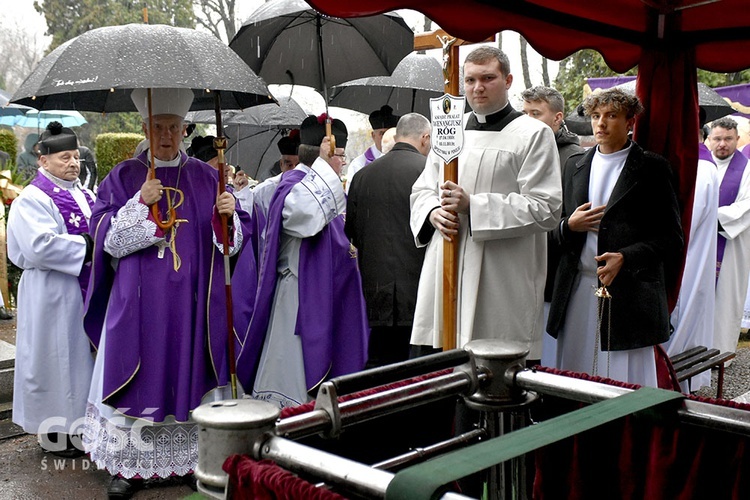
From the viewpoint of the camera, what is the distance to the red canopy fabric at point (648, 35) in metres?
2.82

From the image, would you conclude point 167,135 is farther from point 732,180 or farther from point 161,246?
point 732,180

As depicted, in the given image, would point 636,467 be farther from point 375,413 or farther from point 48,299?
point 48,299

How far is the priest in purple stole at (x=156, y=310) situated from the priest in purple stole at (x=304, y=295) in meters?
0.67

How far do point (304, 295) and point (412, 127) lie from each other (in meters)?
1.27

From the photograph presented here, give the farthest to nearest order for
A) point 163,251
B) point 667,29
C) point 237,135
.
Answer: point 237,135
point 163,251
point 667,29

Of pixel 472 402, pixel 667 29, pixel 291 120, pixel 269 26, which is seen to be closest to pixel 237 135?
pixel 291 120

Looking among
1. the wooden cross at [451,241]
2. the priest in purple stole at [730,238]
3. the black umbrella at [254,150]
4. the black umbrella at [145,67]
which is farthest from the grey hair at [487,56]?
the black umbrella at [254,150]

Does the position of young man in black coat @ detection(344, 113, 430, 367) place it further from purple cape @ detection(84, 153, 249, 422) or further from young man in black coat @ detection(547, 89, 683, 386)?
young man in black coat @ detection(547, 89, 683, 386)

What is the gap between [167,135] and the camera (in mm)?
4711

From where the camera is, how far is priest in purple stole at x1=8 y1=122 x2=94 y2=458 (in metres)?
5.16

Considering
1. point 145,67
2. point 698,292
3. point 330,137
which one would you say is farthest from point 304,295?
point 698,292

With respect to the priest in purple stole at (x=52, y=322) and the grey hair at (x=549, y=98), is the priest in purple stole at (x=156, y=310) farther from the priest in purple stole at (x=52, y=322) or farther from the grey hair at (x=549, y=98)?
the grey hair at (x=549, y=98)

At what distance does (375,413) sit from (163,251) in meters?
3.21

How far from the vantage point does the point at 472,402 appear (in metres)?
1.90
